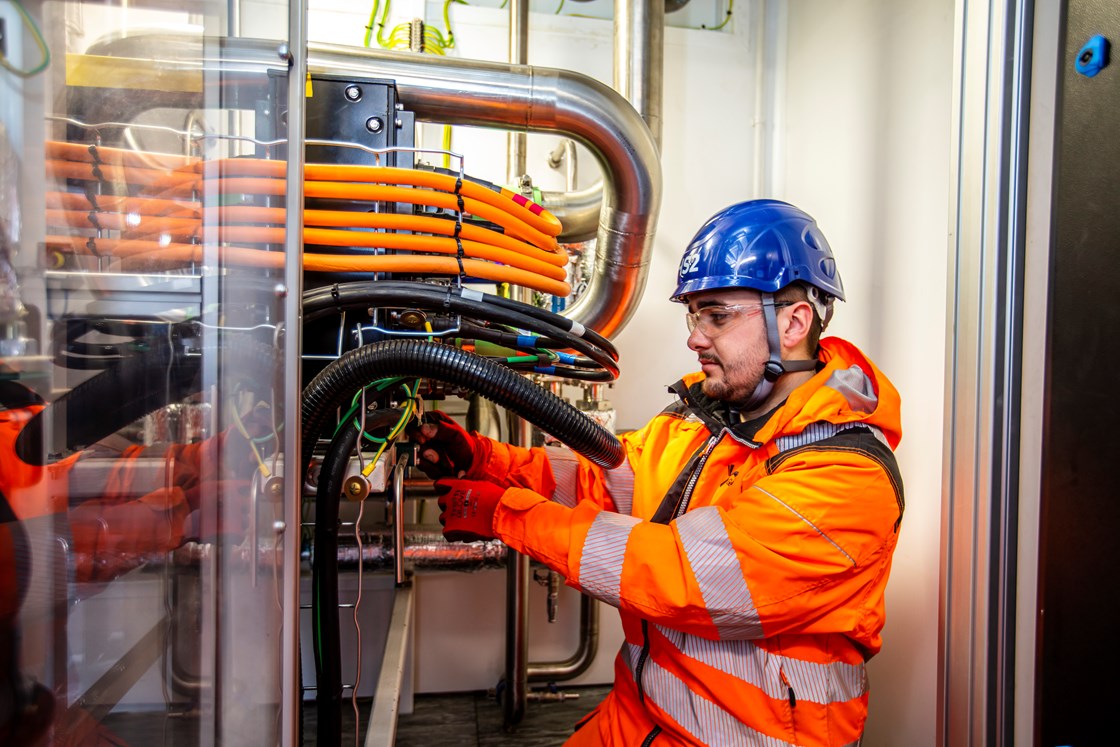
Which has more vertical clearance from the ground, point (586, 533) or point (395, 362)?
point (395, 362)

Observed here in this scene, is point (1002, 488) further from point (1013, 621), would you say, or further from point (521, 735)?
point (521, 735)

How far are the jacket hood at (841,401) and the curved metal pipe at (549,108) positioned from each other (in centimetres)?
61

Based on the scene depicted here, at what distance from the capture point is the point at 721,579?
0.83m

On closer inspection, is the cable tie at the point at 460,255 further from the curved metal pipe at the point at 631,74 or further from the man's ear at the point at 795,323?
the curved metal pipe at the point at 631,74

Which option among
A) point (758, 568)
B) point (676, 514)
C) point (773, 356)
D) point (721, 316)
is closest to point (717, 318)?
point (721, 316)

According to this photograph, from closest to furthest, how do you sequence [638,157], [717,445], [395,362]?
[395,362] < [717,445] < [638,157]

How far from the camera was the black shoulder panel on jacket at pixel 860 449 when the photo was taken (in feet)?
2.97

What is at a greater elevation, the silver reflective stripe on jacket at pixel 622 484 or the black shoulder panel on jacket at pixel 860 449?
the black shoulder panel on jacket at pixel 860 449

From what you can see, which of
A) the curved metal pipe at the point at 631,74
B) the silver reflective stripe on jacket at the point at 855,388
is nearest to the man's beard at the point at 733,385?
the silver reflective stripe on jacket at the point at 855,388

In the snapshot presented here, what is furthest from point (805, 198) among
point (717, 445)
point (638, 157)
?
point (717, 445)

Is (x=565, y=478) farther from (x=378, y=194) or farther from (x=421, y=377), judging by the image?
(x=378, y=194)

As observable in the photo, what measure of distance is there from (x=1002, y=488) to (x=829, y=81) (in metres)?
1.48

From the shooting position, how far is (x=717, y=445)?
1.11 metres

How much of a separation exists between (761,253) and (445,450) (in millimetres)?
670
